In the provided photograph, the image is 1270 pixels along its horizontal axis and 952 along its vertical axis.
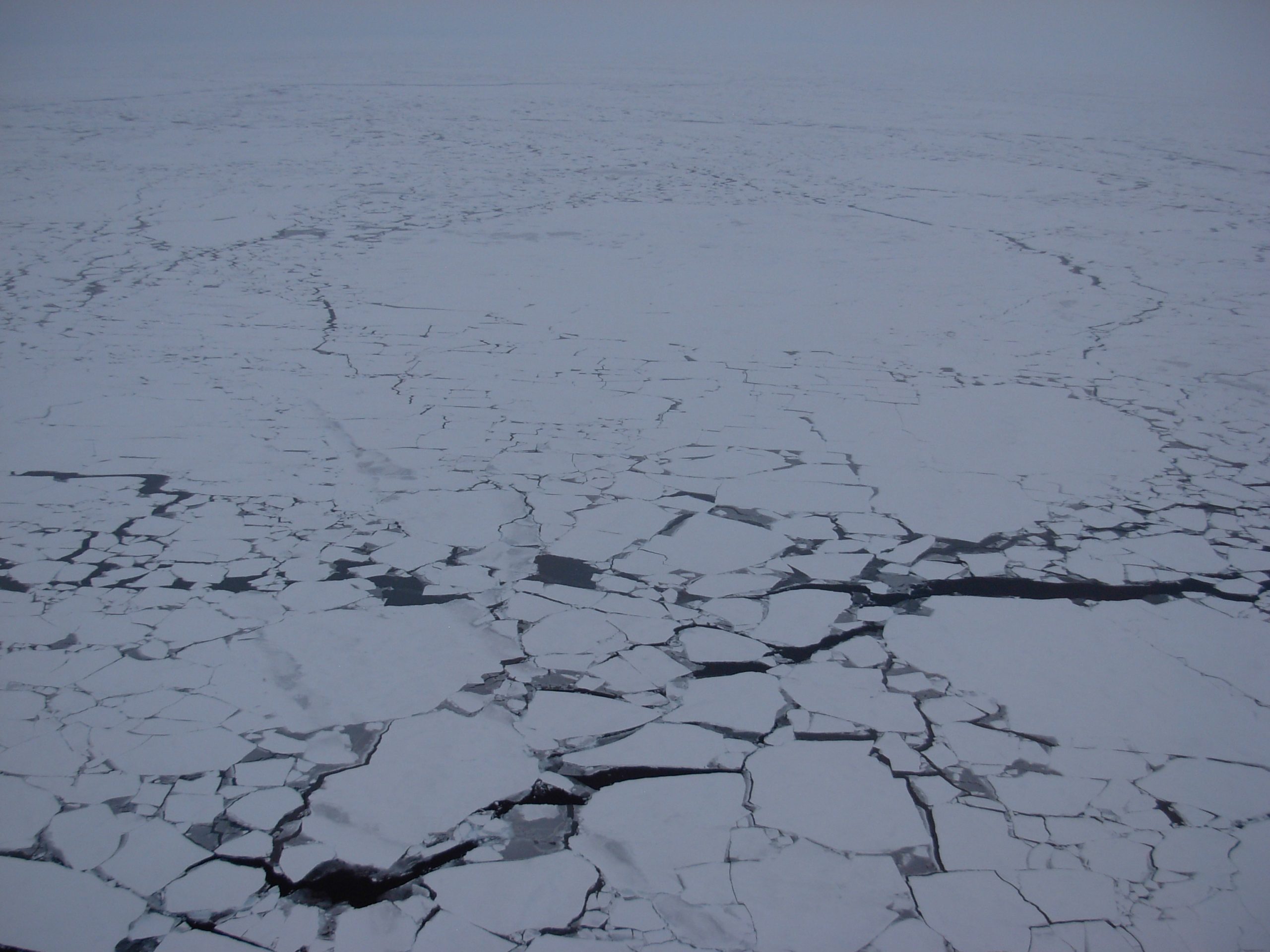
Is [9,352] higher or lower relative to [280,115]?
lower

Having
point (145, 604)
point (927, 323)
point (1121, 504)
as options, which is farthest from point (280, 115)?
point (1121, 504)

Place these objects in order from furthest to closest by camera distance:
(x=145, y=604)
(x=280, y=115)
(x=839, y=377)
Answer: (x=280, y=115)
(x=839, y=377)
(x=145, y=604)

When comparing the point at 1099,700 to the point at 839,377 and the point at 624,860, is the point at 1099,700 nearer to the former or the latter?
the point at 624,860

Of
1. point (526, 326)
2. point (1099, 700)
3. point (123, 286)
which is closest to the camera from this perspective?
point (1099, 700)

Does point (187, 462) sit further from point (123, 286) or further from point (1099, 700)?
point (1099, 700)

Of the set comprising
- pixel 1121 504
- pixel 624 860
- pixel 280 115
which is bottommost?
pixel 624 860

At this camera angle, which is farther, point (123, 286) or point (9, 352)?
point (123, 286)
